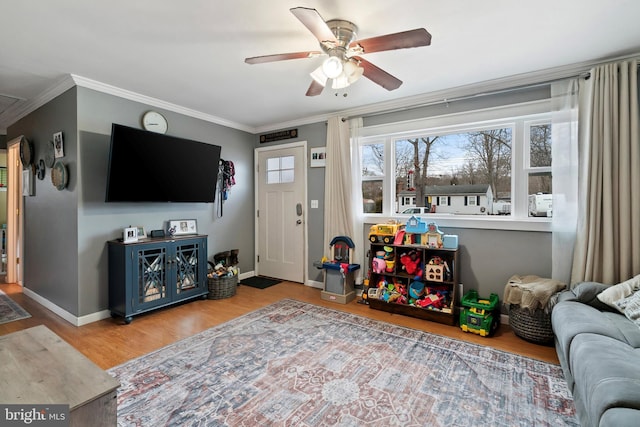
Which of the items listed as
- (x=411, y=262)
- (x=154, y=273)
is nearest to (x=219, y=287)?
(x=154, y=273)

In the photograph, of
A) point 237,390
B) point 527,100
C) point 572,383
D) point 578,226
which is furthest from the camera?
point 527,100

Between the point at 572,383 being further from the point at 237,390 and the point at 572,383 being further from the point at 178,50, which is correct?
the point at 178,50

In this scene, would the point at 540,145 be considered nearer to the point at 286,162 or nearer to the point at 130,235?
the point at 286,162

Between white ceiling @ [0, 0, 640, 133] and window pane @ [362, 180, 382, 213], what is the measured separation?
110cm

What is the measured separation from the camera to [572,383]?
69.5 inches

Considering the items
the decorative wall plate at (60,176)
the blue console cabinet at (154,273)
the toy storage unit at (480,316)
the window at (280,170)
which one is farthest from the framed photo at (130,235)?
the toy storage unit at (480,316)

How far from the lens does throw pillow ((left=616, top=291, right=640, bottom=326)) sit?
1900 millimetres

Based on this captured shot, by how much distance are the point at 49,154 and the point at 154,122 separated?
3.62 feet

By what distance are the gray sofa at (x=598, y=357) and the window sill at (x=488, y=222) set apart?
0.68 meters

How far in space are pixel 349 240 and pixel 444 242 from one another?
114 cm

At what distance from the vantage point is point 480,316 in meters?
2.73

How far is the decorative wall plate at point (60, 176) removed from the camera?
303 centimetres

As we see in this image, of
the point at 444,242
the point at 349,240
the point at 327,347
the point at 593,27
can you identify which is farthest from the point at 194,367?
the point at 593,27

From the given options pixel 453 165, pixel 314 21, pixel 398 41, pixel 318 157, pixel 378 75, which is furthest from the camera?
pixel 318 157
